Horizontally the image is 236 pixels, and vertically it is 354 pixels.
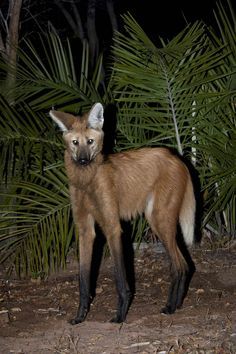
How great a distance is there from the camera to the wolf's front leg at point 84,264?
181 inches

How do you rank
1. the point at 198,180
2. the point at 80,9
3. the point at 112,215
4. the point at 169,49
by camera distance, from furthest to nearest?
1. the point at 80,9
2. the point at 198,180
3. the point at 169,49
4. the point at 112,215

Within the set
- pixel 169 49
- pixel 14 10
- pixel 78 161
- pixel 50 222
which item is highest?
pixel 14 10

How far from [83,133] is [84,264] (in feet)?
3.13

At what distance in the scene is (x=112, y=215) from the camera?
4.70 m

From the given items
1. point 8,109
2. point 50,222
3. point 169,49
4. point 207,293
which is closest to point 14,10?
point 8,109

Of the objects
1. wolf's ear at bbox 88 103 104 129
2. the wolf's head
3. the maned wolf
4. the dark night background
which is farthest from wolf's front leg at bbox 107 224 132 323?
the dark night background

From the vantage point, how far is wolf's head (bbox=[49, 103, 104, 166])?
14.8ft

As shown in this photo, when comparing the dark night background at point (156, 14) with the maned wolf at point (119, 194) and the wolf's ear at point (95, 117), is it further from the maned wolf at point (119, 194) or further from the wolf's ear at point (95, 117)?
the wolf's ear at point (95, 117)

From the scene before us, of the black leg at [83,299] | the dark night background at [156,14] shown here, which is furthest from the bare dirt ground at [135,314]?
the dark night background at [156,14]

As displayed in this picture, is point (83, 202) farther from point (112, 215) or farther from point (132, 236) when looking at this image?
point (132, 236)

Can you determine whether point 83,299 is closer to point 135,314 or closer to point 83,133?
point 135,314

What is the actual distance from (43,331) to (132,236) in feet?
6.70

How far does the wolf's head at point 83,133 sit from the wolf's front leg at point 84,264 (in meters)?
0.53

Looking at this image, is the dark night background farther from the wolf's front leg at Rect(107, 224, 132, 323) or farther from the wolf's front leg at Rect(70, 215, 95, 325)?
the wolf's front leg at Rect(107, 224, 132, 323)
